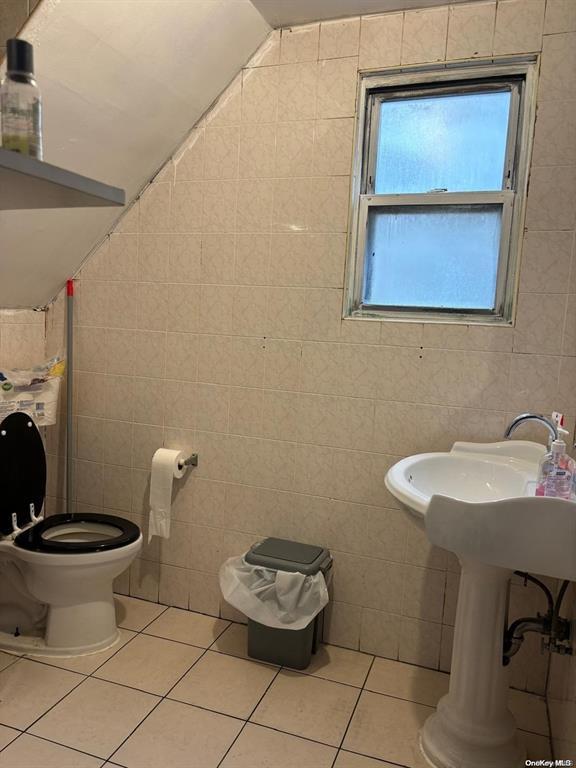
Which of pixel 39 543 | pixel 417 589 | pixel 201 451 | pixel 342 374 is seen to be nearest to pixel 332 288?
pixel 342 374

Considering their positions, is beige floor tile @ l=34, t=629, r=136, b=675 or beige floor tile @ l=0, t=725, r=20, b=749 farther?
beige floor tile @ l=34, t=629, r=136, b=675

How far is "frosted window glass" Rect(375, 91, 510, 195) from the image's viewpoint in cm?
205

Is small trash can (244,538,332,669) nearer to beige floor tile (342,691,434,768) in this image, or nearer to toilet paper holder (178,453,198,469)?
beige floor tile (342,691,434,768)

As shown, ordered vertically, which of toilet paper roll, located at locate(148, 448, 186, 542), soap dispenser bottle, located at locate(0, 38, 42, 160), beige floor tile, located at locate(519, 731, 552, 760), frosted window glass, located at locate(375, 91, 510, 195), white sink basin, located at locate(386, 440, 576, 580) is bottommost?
beige floor tile, located at locate(519, 731, 552, 760)

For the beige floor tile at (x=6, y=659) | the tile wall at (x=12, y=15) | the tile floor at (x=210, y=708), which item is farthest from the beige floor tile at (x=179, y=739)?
the tile wall at (x=12, y=15)

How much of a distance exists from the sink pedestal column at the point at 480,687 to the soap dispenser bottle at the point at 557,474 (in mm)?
297

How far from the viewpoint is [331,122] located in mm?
2162

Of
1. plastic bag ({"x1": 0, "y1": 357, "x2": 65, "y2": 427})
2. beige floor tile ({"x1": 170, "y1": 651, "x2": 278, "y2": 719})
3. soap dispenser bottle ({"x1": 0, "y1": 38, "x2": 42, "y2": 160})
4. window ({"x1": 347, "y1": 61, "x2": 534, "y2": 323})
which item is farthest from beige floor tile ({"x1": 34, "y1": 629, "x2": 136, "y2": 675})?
soap dispenser bottle ({"x1": 0, "y1": 38, "x2": 42, "y2": 160})

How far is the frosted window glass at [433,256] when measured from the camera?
2.08 m

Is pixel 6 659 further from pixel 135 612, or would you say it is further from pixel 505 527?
pixel 505 527

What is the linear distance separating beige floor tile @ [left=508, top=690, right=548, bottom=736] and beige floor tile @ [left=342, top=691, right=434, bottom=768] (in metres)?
0.28

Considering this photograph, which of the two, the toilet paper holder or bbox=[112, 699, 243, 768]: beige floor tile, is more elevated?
the toilet paper holder

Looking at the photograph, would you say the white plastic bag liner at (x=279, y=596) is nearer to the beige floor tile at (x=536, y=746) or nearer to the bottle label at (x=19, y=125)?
the beige floor tile at (x=536, y=746)

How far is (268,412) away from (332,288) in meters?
0.53
